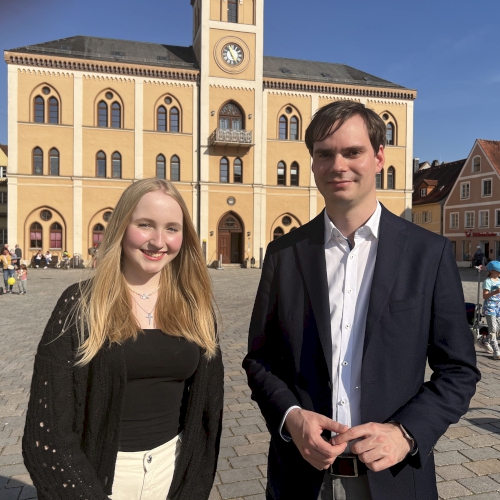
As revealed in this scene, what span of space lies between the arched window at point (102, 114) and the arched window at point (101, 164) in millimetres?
2143

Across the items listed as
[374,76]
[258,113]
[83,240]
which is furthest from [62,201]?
[374,76]

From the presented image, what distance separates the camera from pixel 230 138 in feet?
117

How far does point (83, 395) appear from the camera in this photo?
6.52 feet

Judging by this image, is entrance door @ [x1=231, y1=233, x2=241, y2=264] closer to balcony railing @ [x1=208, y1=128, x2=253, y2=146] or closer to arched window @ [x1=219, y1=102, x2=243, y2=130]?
balcony railing @ [x1=208, y1=128, x2=253, y2=146]

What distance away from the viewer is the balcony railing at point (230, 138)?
35.4 metres

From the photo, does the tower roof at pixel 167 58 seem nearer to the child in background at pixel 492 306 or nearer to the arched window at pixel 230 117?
the arched window at pixel 230 117

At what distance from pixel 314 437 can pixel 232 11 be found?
1605 inches

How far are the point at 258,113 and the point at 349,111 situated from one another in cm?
3669

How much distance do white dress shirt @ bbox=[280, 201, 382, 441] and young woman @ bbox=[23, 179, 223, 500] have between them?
Answer: 22.6 inches

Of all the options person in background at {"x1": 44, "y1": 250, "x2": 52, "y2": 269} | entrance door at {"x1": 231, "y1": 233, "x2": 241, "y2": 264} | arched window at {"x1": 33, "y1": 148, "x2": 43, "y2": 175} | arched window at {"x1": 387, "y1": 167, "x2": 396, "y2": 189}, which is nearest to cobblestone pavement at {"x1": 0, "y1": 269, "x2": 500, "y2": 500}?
person in background at {"x1": 44, "y1": 250, "x2": 52, "y2": 269}

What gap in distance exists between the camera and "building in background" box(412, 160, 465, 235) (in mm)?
47531

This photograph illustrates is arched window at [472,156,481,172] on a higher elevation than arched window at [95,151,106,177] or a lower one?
higher

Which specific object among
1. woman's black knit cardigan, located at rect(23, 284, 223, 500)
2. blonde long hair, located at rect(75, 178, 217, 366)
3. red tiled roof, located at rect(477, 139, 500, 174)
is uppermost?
red tiled roof, located at rect(477, 139, 500, 174)

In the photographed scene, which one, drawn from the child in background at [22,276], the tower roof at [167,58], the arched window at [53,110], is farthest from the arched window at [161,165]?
the child in background at [22,276]
